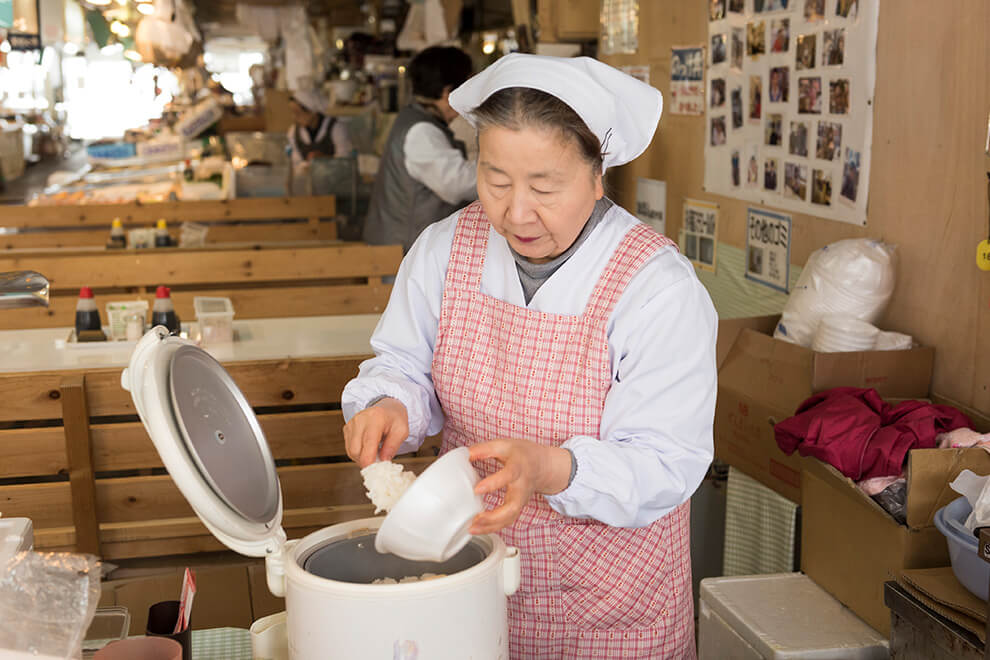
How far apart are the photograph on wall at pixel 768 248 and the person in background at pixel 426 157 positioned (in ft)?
5.20

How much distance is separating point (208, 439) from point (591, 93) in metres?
0.73

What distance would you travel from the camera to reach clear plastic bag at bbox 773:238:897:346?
2.76 metres

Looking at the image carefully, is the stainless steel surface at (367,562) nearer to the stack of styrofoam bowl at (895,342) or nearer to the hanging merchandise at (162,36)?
the stack of styrofoam bowl at (895,342)

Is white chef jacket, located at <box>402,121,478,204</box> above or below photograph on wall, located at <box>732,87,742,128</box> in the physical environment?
below

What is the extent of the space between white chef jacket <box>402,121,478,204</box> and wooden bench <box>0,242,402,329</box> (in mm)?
638

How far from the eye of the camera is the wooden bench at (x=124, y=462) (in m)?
3.04

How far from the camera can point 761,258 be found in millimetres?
3613

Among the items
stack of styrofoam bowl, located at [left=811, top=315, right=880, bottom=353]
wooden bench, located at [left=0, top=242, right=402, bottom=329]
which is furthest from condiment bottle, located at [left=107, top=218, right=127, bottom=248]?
stack of styrofoam bowl, located at [left=811, top=315, right=880, bottom=353]

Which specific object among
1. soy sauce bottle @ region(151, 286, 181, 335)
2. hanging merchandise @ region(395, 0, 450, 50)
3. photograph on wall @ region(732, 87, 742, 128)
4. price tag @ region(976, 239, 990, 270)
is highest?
hanging merchandise @ region(395, 0, 450, 50)

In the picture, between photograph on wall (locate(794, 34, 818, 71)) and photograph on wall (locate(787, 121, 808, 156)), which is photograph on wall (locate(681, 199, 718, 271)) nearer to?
photograph on wall (locate(787, 121, 808, 156))

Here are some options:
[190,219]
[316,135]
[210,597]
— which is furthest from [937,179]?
[316,135]

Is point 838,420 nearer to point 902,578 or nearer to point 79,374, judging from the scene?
point 902,578

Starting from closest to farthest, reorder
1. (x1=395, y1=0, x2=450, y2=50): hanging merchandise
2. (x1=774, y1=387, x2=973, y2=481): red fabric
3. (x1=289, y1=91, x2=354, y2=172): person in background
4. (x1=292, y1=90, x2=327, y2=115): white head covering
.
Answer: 1. (x1=774, y1=387, x2=973, y2=481): red fabric
2. (x1=395, y1=0, x2=450, y2=50): hanging merchandise
3. (x1=289, y1=91, x2=354, y2=172): person in background
4. (x1=292, y1=90, x2=327, y2=115): white head covering

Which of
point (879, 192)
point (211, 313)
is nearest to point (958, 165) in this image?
point (879, 192)
